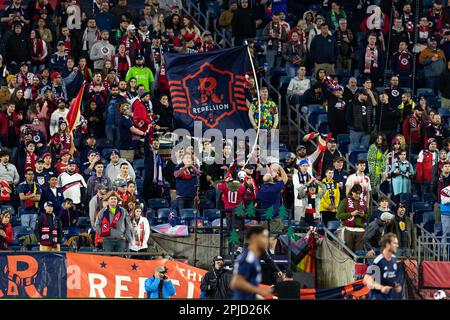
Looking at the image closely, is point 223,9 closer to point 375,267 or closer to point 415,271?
point 415,271

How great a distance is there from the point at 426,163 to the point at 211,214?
4.37m

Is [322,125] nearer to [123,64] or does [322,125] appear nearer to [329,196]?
[329,196]

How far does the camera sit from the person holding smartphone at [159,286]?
988 inches

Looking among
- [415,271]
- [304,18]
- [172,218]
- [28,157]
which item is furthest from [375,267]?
[304,18]

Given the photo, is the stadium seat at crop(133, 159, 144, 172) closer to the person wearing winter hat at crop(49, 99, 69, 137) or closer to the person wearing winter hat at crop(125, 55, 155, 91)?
the person wearing winter hat at crop(49, 99, 69, 137)

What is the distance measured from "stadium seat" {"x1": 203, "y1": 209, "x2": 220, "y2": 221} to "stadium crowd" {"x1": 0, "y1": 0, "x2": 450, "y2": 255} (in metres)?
0.22

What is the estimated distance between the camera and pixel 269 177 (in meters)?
27.5

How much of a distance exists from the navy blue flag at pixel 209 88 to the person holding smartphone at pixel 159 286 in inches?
141

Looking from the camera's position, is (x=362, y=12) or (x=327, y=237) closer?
(x=327, y=237)

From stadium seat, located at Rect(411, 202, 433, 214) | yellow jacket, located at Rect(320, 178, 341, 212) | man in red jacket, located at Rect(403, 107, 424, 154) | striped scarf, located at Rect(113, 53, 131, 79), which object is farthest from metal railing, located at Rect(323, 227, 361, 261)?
striped scarf, located at Rect(113, 53, 131, 79)

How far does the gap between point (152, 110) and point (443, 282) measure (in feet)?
23.4

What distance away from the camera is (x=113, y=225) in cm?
2656

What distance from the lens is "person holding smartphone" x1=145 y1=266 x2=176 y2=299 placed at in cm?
2509
